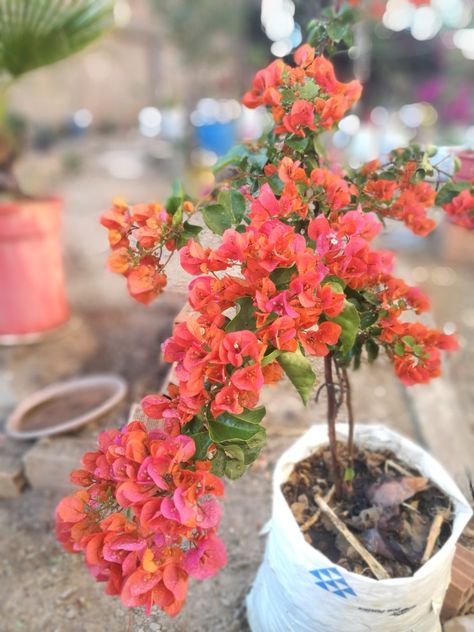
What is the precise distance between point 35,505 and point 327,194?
5.07 ft

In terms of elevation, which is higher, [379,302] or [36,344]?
[379,302]

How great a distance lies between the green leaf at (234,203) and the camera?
1.03m

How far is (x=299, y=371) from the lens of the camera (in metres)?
0.88

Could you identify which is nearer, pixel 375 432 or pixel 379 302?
pixel 379 302

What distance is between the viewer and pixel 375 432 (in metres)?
1.50

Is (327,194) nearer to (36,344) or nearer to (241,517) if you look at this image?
(241,517)

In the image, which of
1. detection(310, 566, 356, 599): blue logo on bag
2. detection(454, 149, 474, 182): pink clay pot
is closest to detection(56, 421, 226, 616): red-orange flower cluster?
detection(310, 566, 356, 599): blue logo on bag

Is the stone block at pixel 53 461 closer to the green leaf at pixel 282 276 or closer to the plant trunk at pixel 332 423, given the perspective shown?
the plant trunk at pixel 332 423

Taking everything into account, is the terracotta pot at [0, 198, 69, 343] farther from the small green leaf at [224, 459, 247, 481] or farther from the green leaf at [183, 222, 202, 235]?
the small green leaf at [224, 459, 247, 481]

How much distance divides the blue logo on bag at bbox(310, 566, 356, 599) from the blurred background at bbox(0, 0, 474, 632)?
37cm

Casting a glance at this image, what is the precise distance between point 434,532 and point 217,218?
2.87 ft

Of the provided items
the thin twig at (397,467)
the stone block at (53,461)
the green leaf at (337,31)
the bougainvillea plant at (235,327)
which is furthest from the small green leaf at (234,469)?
the stone block at (53,461)

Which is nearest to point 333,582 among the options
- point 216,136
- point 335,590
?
point 335,590

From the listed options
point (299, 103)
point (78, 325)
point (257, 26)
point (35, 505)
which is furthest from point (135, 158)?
point (299, 103)
